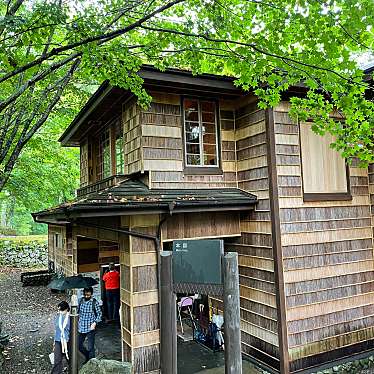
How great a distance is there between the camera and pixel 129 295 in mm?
6379

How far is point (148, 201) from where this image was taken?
616cm

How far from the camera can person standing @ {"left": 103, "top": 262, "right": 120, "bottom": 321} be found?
31.8 feet

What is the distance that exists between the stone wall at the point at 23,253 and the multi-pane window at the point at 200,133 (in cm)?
1834

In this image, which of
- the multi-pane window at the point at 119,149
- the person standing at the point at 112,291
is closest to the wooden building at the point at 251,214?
the multi-pane window at the point at 119,149

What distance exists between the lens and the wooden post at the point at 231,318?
3.76 metres

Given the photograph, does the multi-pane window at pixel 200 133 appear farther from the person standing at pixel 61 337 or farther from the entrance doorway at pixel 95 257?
the entrance doorway at pixel 95 257

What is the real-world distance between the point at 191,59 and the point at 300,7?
181 centimetres

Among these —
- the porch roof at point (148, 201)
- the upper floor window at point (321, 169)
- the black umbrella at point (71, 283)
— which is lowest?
the black umbrella at point (71, 283)

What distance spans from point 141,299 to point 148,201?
1858 mm

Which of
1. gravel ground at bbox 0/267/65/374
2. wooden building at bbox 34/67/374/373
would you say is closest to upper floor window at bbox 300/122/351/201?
wooden building at bbox 34/67/374/373

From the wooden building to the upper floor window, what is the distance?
25mm

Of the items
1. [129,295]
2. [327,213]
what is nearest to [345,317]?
[327,213]

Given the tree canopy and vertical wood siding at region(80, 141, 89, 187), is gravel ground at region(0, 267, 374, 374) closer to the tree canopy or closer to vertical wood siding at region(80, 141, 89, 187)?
vertical wood siding at region(80, 141, 89, 187)

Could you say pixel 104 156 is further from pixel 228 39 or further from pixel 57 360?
pixel 228 39
